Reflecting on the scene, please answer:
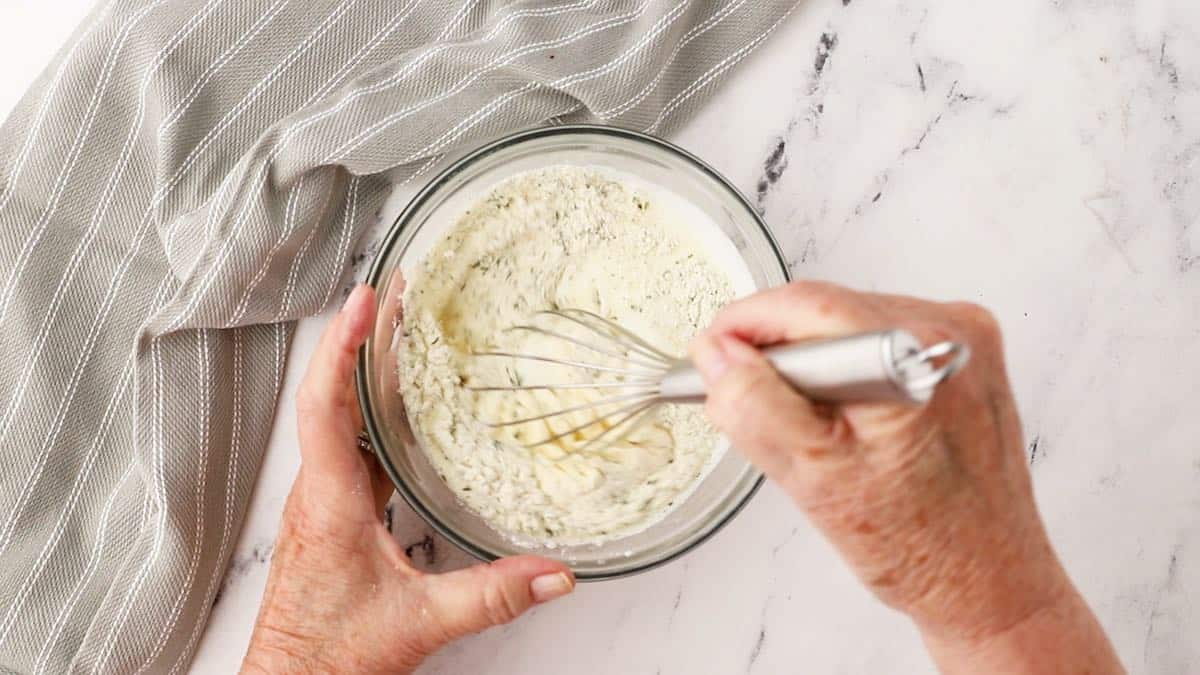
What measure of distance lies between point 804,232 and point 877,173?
0.29 ft

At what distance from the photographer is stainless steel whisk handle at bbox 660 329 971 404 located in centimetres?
44

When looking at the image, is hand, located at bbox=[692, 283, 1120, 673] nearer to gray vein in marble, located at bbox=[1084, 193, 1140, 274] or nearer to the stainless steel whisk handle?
the stainless steel whisk handle

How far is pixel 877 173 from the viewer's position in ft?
3.03

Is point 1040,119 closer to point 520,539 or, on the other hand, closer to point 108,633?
point 520,539

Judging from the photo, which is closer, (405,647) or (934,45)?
(405,647)

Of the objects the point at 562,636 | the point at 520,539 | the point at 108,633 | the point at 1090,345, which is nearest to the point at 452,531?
the point at 520,539

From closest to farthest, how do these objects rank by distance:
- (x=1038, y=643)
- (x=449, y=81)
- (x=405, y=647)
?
(x=1038, y=643) → (x=405, y=647) → (x=449, y=81)

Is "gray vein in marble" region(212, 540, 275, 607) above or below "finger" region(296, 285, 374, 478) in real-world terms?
below

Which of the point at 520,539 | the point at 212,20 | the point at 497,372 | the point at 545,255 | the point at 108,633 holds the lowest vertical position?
the point at 108,633

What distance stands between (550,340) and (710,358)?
31 centimetres

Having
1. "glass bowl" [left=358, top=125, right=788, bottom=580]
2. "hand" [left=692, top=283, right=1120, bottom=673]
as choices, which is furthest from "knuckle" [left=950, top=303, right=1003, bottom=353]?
"glass bowl" [left=358, top=125, right=788, bottom=580]

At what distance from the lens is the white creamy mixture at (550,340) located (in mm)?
812

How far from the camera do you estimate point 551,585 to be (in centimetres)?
73

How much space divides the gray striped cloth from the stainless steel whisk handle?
455mm
